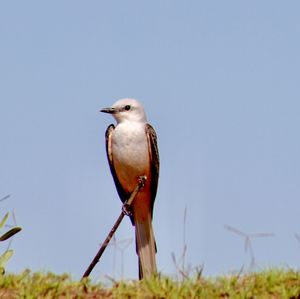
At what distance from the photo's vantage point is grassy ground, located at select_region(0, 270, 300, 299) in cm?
796

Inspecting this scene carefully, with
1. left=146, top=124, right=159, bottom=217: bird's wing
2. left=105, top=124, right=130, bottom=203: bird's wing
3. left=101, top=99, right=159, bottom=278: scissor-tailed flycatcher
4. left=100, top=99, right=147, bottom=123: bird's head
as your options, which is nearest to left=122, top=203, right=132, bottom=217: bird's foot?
left=101, top=99, right=159, bottom=278: scissor-tailed flycatcher

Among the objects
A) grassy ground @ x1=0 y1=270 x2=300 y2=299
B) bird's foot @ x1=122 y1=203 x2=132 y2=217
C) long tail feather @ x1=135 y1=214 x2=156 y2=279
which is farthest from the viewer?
long tail feather @ x1=135 y1=214 x2=156 y2=279

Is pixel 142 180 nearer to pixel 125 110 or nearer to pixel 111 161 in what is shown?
pixel 111 161

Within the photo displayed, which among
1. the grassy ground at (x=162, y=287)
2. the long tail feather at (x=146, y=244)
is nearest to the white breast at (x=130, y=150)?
the long tail feather at (x=146, y=244)

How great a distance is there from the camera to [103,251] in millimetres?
8266

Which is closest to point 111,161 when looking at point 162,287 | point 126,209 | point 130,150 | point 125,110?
point 130,150

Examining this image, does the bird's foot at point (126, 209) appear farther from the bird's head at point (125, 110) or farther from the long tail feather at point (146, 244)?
the bird's head at point (125, 110)

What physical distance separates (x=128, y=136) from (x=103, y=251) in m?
3.32

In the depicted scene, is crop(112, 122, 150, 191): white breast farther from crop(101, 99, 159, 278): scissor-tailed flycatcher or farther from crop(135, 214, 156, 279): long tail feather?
crop(135, 214, 156, 279): long tail feather

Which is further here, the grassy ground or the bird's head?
the bird's head

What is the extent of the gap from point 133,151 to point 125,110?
593 millimetres

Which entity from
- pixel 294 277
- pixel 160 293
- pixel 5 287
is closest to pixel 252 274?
pixel 294 277

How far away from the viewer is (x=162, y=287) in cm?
803

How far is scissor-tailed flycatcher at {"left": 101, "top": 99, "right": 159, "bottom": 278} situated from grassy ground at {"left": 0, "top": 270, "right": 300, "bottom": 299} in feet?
9.47
